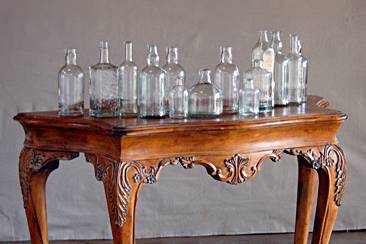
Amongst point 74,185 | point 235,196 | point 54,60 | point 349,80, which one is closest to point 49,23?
point 54,60

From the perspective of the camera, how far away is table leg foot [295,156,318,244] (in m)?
3.33

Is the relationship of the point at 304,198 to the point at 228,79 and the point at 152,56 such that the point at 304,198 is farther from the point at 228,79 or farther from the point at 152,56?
the point at 152,56

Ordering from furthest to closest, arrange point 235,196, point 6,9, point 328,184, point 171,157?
point 235,196, point 6,9, point 328,184, point 171,157

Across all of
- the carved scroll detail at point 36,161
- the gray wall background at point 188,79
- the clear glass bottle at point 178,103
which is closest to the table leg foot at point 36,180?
the carved scroll detail at point 36,161

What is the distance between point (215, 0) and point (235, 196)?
3.25ft

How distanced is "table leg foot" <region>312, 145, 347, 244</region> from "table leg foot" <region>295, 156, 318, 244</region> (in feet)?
0.83

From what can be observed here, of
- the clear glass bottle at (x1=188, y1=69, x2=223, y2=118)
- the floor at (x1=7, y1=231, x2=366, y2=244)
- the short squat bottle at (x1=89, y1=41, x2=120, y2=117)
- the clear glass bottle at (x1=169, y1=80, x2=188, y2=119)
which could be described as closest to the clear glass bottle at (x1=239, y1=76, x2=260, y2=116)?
the clear glass bottle at (x1=188, y1=69, x2=223, y2=118)

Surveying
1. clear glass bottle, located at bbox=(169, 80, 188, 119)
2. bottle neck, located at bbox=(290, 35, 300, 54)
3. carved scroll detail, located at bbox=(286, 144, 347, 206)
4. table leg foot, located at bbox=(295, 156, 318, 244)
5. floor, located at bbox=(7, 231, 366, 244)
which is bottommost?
floor, located at bbox=(7, 231, 366, 244)

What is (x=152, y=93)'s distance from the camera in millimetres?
2697

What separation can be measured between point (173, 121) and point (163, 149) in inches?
3.7

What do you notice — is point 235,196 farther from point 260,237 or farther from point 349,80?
point 349,80

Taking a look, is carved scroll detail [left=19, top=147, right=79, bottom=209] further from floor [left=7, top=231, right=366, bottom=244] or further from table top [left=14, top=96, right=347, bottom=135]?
floor [left=7, top=231, right=366, bottom=244]

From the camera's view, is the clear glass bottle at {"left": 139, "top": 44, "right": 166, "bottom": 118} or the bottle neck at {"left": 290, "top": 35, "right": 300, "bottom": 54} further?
the bottle neck at {"left": 290, "top": 35, "right": 300, "bottom": 54}

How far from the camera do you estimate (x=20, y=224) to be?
4.08 m
